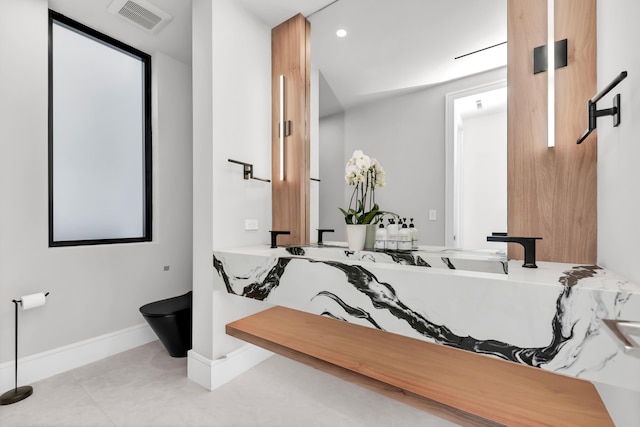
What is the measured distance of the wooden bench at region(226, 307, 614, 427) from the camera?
0.93 meters

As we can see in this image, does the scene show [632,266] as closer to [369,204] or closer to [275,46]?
[369,204]

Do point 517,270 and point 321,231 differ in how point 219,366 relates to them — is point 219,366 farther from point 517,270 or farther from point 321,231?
point 517,270

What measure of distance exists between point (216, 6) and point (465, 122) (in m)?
1.63

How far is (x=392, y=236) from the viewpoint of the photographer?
5.39ft

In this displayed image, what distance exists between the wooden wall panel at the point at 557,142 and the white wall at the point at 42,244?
2.62m

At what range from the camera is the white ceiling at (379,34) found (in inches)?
56.1

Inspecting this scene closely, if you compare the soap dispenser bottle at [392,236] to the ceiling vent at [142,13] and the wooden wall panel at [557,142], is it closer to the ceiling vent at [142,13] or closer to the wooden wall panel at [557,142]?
the wooden wall panel at [557,142]

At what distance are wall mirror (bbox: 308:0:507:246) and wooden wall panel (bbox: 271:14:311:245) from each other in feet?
0.28

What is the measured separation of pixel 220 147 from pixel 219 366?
1.37 meters

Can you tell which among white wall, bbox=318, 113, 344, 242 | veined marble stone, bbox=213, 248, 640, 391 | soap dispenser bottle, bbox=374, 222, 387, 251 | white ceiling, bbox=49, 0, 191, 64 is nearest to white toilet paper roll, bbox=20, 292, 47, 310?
veined marble stone, bbox=213, 248, 640, 391

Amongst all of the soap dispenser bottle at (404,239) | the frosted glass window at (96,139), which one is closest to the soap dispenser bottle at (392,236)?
the soap dispenser bottle at (404,239)

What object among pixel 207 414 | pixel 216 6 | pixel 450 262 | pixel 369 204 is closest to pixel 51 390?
pixel 207 414

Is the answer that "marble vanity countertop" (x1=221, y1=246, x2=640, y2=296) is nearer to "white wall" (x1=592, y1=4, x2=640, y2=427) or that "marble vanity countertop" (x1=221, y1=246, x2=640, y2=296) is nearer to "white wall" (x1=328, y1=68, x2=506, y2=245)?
"white wall" (x1=592, y1=4, x2=640, y2=427)

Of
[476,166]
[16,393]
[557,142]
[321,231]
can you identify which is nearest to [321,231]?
[321,231]
